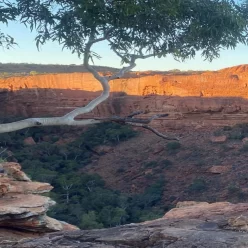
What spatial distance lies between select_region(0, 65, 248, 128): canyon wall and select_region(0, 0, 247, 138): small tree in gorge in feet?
74.1

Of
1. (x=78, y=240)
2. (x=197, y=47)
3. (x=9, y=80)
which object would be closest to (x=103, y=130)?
(x=9, y=80)

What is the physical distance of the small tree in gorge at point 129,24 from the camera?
6277 mm

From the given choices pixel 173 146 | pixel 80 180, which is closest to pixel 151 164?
pixel 173 146

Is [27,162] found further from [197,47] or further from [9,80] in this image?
[197,47]

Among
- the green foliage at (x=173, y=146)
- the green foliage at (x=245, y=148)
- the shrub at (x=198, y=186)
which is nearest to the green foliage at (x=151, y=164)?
the green foliage at (x=173, y=146)

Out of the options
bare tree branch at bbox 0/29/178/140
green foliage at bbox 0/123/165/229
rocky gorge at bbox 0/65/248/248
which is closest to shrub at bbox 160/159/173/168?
rocky gorge at bbox 0/65/248/248

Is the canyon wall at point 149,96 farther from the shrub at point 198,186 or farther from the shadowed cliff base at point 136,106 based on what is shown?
the shrub at point 198,186

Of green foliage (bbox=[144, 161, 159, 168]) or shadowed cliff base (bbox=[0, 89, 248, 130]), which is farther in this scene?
shadowed cliff base (bbox=[0, 89, 248, 130])

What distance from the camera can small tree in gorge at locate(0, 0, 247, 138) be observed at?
20.6 feet

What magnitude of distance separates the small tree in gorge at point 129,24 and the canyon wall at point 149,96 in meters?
22.6

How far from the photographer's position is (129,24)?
22.0 feet

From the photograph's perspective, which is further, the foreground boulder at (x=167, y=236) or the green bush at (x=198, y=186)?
the green bush at (x=198, y=186)

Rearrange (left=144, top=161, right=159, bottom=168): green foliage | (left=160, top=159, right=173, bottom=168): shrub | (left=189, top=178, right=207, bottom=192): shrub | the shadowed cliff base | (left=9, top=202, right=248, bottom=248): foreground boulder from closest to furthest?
(left=9, top=202, right=248, bottom=248): foreground boulder → (left=189, top=178, right=207, bottom=192): shrub → (left=160, top=159, right=173, bottom=168): shrub → (left=144, top=161, right=159, bottom=168): green foliage → the shadowed cliff base

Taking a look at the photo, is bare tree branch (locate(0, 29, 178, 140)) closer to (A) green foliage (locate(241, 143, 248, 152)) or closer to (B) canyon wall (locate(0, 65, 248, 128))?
(A) green foliage (locate(241, 143, 248, 152))
